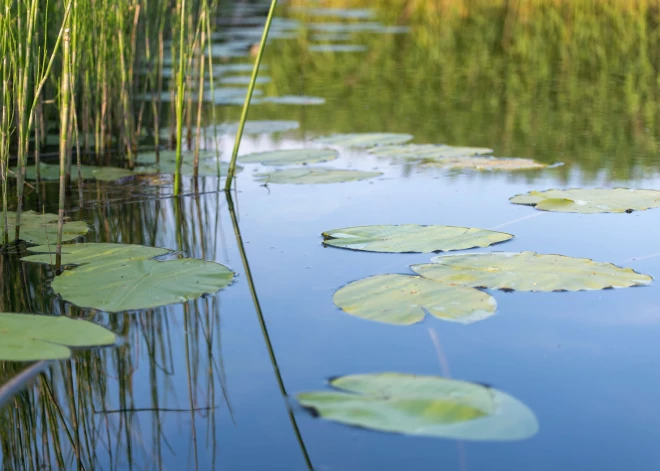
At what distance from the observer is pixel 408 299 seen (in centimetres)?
165

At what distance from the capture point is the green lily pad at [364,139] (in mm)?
3465

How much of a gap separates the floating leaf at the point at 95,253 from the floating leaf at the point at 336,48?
4868mm

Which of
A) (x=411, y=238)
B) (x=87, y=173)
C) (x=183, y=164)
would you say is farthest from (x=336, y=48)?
(x=411, y=238)

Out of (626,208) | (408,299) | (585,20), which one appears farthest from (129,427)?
(585,20)

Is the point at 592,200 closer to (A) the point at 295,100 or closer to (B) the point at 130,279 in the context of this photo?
(B) the point at 130,279

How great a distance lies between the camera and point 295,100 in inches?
185

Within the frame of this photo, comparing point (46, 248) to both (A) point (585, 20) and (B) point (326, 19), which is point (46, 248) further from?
(B) point (326, 19)

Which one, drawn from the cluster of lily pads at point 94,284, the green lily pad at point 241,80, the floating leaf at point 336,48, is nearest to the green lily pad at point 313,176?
the cluster of lily pads at point 94,284

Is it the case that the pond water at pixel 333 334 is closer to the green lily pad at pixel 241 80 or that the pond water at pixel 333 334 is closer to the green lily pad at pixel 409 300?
the green lily pad at pixel 409 300

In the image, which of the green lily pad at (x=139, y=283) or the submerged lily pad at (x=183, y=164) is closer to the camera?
the green lily pad at (x=139, y=283)

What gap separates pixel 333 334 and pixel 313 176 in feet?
4.48

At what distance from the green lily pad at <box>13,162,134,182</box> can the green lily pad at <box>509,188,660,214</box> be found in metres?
1.39

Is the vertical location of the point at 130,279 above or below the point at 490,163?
below

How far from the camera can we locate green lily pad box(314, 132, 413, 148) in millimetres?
3465
